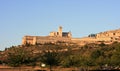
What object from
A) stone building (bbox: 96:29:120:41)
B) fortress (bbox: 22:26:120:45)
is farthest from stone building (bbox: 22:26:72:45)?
stone building (bbox: 96:29:120:41)

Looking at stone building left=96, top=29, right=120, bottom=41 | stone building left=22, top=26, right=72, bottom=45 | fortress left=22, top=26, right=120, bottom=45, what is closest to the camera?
stone building left=96, top=29, right=120, bottom=41

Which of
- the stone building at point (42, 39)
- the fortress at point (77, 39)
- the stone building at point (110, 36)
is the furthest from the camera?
the stone building at point (42, 39)

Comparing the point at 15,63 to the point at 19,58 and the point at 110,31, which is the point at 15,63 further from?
the point at 110,31

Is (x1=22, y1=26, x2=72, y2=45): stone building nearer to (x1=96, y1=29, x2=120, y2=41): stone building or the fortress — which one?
the fortress

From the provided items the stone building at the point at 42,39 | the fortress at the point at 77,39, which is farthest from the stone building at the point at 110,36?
the stone building at the point at 42,39

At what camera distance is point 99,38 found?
13025 centimetres

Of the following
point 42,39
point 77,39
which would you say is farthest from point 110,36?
point 42,39

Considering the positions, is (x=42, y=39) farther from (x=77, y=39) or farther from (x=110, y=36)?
(x=110, y=36)

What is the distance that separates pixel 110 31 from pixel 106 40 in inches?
580

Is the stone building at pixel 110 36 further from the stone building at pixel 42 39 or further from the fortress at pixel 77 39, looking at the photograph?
the stone building at pixel 42 39

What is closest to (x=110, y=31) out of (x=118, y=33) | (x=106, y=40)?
(x=118, y=33)

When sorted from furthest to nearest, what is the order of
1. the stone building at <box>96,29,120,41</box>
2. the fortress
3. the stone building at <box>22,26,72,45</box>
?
1. the stone building at <box>22,26,72,45</box>
2. the fortress
3. the stone building at <box>96,29,120,41</box>

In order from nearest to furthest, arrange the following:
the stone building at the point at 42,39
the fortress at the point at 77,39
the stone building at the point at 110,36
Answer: the stone building at the point at 110,36, the fortress at the point at 77,39, the stone building at the point at 42,39

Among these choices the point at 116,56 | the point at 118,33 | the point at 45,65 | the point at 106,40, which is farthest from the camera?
the point at 118,33
